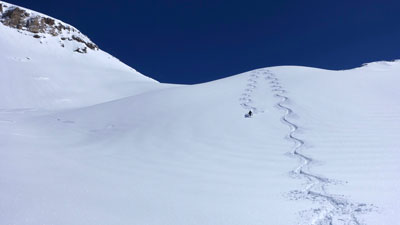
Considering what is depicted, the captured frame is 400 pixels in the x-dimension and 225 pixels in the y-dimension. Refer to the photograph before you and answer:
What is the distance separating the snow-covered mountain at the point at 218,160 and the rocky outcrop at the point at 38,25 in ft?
117

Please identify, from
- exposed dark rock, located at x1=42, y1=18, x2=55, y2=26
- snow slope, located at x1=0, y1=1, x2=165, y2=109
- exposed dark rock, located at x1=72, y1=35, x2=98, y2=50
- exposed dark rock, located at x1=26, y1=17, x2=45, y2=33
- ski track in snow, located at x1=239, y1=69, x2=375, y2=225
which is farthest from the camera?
exposed dark rock, located at x1=72, y1=35, x2=98, y2=50

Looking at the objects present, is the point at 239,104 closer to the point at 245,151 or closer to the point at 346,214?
the point at 245,151

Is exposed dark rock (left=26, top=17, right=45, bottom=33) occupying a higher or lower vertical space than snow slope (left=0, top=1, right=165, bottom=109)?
higher

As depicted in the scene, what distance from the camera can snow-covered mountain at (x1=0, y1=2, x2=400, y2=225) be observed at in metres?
3.66

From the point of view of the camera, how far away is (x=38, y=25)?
43375 millimetres

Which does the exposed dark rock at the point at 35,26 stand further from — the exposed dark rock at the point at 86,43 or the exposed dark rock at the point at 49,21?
the exposed dark rock at the point at 86,43

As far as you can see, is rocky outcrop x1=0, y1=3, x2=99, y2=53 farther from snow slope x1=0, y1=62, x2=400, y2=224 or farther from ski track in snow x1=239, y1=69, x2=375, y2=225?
ski track in snow x1=239, y1=69, x2=375, y2=225

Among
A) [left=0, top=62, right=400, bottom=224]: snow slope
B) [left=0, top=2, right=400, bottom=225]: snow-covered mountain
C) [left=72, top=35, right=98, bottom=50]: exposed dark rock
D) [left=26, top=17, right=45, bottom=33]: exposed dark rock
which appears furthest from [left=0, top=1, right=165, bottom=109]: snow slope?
[left=0, top=62, right=400, bottom=224]: snow slope

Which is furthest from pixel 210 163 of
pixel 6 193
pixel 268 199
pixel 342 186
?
pixel 6 193

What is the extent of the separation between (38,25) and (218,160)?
45.7 meters

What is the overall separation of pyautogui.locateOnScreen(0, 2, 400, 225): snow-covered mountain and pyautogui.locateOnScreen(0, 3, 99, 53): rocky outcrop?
35708mm

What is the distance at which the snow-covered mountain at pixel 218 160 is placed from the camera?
3656 mm

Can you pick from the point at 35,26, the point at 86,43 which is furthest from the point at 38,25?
the point at 86,43

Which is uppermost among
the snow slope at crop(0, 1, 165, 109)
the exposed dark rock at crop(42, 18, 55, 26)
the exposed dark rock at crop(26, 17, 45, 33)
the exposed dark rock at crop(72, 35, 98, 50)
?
the exposed dark rock at crop(42, 18, 55, 26)
